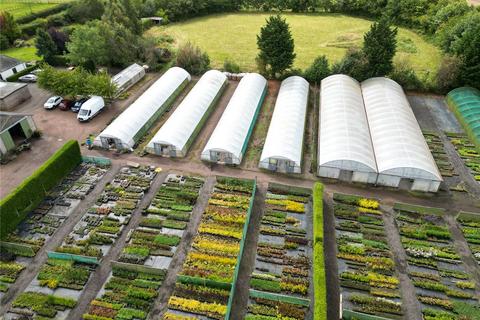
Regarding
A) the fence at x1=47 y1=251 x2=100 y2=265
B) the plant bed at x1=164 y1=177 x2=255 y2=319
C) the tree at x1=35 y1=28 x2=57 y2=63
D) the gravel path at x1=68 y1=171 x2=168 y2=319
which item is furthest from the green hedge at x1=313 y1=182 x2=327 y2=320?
the tree at x1=35 y1=28 x2=57 y2=63

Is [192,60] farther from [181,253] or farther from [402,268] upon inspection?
[402,268]

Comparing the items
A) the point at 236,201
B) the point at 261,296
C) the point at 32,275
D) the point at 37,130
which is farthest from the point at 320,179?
the point at 37,130

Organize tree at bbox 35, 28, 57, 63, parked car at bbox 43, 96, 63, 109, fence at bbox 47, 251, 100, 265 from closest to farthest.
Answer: fence at bbox 47, 251, 100, 265, parked car at bbox 43, 96, 63, 109, tree at bbox 35, 28, 57, 63

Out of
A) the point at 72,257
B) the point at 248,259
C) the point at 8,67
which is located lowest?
the point at 248,259

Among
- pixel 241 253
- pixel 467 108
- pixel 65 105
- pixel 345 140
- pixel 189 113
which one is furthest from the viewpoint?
pixel 65 105

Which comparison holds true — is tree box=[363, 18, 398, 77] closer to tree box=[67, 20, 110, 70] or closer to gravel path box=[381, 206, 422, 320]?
gravel path box=[381, 206, 422, 320]

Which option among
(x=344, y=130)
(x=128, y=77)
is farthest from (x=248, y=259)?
(x=128, y=77)

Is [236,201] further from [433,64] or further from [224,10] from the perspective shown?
[224,10]
